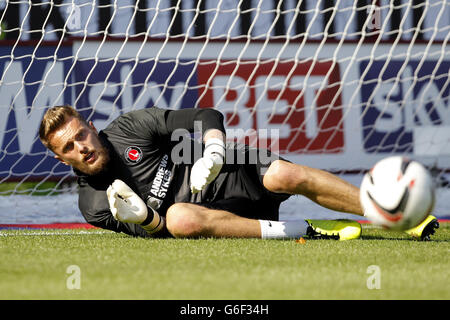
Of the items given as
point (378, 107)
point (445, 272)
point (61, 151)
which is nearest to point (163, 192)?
point (61, 151)

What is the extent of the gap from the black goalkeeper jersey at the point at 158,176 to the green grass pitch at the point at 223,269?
182 mm

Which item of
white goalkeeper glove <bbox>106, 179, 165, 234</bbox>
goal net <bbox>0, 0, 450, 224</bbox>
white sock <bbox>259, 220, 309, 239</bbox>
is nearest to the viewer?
white goalkeeper glove <bbox>106, 179, 165, 234</bbox>

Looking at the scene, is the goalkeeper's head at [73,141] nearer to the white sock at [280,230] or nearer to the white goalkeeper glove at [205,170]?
the white goalkeeper glove at [205,170]

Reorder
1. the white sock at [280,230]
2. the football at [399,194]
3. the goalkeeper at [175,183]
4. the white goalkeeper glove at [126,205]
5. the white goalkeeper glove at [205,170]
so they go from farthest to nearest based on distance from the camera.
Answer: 1. the white sock at [280,230]
2. the goalkeeper at [175,183]
3. the white goalkeeper glove at [126,205]
4. the white goalkeeper glove at [205,170]
5. the football at [399,194]

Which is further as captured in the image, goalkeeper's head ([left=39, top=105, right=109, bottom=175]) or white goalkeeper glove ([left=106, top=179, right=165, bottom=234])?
goalkeeper's head ([left=39, top=105, right=109, bottom=175])

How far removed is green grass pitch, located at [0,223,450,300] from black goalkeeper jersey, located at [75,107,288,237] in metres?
0.18

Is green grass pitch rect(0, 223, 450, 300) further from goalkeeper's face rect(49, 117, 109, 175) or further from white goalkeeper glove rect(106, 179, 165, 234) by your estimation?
goalkeeper's face rect(49, 117, 109, 175)

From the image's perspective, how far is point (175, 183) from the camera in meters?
3.02

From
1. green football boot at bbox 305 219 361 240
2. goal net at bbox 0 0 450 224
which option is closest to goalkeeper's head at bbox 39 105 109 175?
green football boot at bbox 305 219 361 240

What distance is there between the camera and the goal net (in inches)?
175

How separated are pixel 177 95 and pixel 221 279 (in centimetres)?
294

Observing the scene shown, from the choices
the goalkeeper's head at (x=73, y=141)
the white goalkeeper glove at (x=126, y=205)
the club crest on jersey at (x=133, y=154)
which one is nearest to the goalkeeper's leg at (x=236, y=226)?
the white goalkeeper glove at (x=126, y=205)

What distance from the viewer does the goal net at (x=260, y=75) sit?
4434 mm

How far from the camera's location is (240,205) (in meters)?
2.98
